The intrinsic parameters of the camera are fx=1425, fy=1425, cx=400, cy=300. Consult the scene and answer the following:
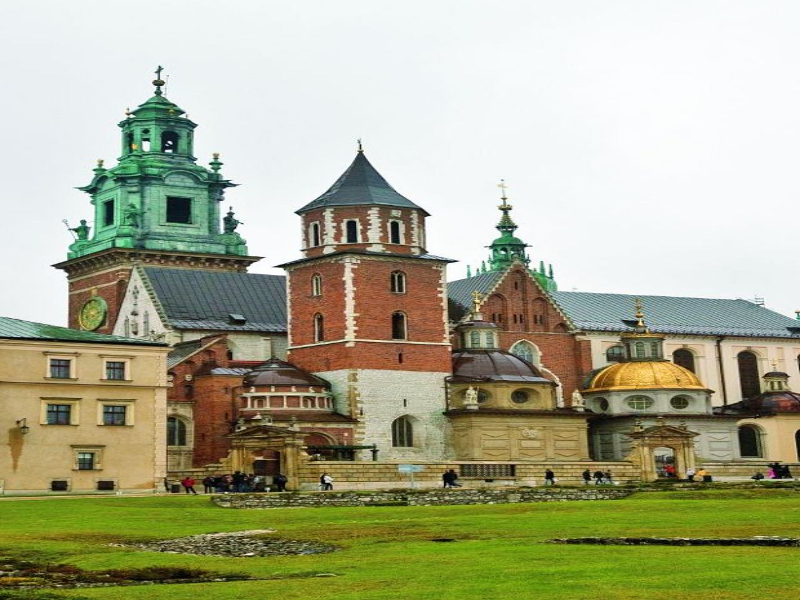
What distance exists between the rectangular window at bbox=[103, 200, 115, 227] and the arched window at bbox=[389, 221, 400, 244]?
99.2 ft

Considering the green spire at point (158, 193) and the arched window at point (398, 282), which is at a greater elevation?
the green spire at point (158, 193)

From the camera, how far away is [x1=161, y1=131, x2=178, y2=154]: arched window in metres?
113

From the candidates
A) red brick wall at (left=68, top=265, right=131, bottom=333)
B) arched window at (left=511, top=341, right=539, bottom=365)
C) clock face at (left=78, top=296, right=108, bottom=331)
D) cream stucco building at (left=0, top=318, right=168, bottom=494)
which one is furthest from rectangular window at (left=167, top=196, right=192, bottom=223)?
cream stucco building at (left=0, top=318, right=168, bottom=494)

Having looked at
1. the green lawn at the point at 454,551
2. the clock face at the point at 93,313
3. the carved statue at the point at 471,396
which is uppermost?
the clock face at the point at 93,313

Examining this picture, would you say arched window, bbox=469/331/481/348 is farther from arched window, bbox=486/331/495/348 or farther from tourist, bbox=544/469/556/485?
tourist, bbox=544/469/556/485

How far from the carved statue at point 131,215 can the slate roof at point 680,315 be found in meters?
31.9

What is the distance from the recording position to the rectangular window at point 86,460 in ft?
229

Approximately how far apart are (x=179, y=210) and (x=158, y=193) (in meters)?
2.14

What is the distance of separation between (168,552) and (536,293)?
6962 centimetres

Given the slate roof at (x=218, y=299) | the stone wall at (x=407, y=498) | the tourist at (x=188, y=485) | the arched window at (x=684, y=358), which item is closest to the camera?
the stone wall at (x=407, y=498)

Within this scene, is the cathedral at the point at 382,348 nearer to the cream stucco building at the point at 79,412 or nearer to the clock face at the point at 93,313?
the clock face at the point at 93,313

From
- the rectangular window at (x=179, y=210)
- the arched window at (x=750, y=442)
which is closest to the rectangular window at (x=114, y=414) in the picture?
the rectangular window at (x=179, y=210)

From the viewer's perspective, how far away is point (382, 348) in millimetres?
86812

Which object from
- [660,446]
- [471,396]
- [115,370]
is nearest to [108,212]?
[471,396]
